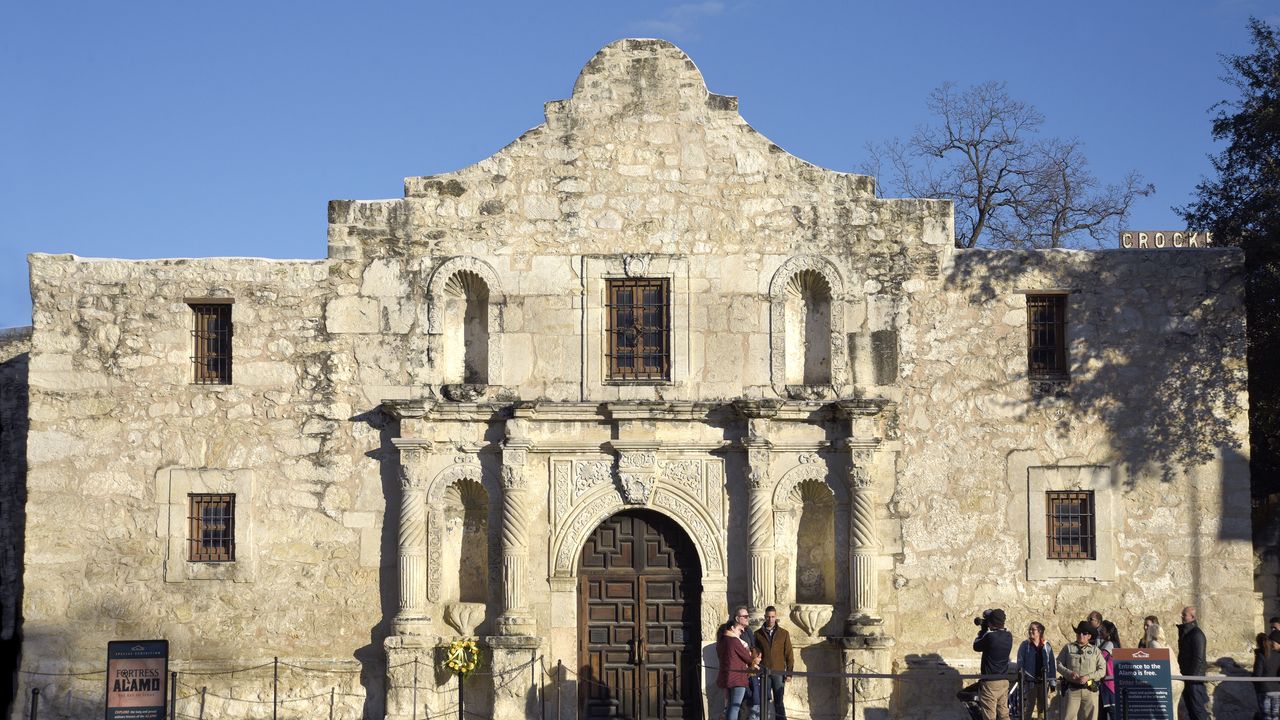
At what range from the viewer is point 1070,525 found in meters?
17.8

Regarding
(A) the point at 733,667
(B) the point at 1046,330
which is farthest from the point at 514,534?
(B) the point at 1046,330

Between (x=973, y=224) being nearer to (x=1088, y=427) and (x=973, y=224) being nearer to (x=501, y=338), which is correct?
(x=1088, y=427)

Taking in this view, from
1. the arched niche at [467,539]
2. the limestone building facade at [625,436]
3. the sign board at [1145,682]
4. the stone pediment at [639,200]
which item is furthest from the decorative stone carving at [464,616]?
the sign board at [1145,682]

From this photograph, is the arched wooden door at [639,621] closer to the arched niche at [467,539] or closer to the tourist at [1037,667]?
the arched niche at [467,539]

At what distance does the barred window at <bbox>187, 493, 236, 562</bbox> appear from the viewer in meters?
17.9

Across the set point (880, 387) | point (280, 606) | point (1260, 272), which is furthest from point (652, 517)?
point (1260, 272)

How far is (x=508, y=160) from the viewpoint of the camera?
18172 millimetres

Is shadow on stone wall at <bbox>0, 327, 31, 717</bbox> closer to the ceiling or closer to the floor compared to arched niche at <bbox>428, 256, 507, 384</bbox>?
closer to the floor

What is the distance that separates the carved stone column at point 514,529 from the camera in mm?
17391

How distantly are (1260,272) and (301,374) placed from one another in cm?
1220

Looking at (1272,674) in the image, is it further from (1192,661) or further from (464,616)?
(464,616)

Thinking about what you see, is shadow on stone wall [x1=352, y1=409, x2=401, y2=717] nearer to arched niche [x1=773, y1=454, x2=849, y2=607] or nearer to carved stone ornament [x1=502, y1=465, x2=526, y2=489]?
carved stone ornament [x1=502, y1=465, x2=526, y2=489]

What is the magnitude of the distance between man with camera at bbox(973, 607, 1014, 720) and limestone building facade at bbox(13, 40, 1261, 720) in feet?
6.81

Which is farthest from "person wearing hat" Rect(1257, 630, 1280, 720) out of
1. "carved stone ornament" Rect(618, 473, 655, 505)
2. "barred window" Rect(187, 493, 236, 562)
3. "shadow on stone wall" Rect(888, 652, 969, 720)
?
"barred window" Rect(187, 493, 236, 562)
